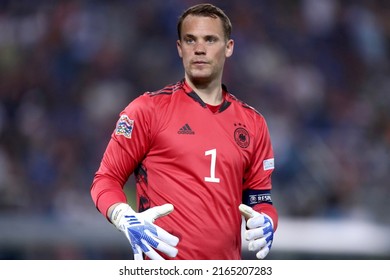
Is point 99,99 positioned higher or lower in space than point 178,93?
higher

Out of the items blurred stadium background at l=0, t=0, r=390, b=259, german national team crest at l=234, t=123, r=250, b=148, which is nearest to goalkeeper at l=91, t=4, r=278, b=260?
german national team crest at l=234, t=123, r=250, b=148

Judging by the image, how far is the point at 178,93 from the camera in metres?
4.30

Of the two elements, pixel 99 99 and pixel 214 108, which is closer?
pixel 214 108

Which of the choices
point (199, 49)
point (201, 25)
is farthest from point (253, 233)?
point (201, 25)

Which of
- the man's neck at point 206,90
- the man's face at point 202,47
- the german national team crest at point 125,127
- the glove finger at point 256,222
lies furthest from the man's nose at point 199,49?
the glove finger at point 256,222

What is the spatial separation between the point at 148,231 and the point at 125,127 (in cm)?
56

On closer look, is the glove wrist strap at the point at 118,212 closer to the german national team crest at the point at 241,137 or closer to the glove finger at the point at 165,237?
the glove finger at the point at 165,237

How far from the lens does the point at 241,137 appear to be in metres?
4.27

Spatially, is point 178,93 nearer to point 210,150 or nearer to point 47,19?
point 210,150

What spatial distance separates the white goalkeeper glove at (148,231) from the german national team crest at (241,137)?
58 centimetres

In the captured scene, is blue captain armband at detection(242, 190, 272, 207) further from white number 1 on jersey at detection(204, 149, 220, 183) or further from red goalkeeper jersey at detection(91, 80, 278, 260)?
white number 1 on jersey at detection(204, 149, 220, 183)

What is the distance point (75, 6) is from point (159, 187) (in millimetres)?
6579
